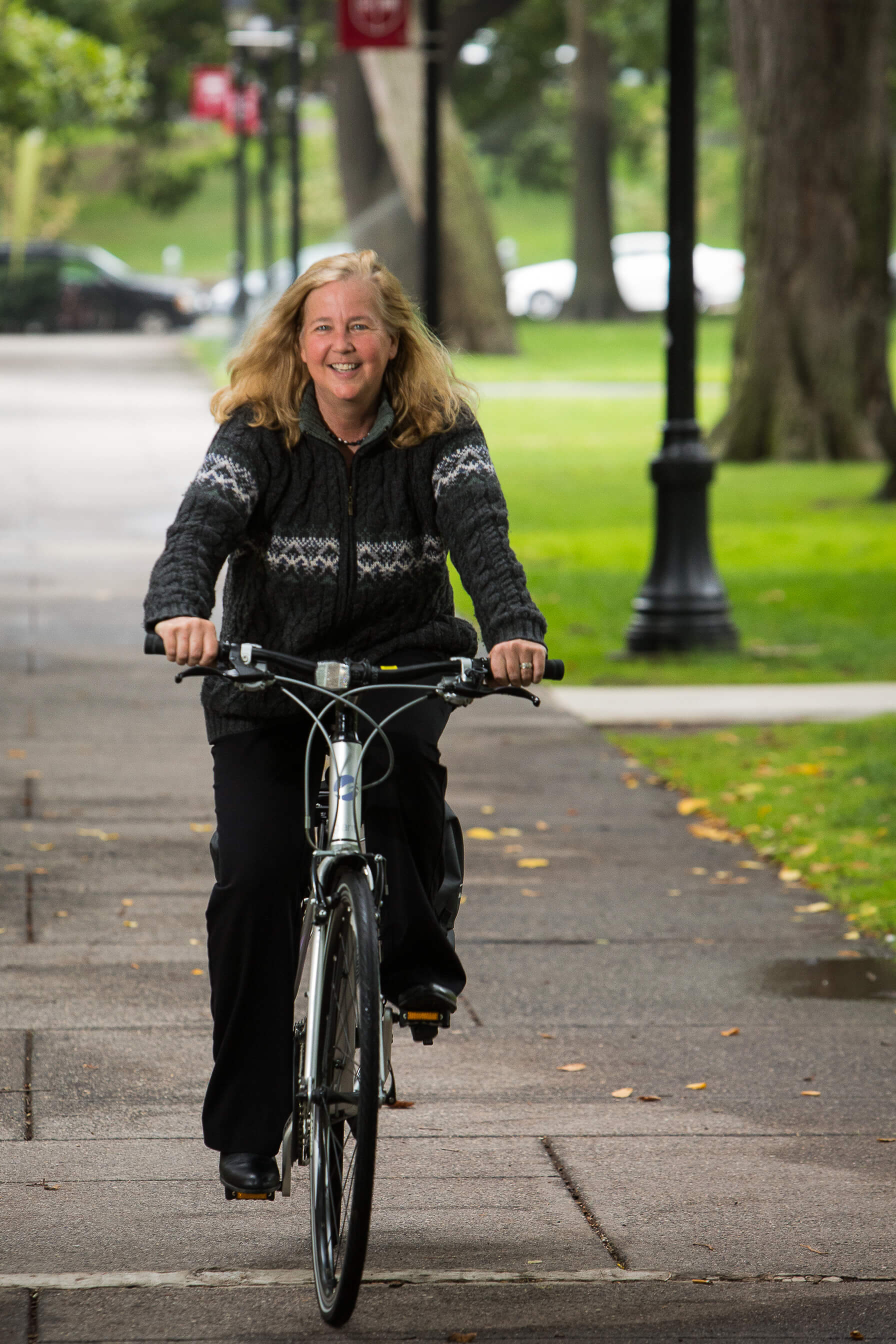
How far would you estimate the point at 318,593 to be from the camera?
13.7 feet

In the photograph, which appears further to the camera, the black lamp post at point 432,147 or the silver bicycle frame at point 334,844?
the black lamp post at point 432,147

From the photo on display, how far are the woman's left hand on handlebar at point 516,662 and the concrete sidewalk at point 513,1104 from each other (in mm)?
1071

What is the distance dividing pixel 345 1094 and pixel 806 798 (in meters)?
4.87

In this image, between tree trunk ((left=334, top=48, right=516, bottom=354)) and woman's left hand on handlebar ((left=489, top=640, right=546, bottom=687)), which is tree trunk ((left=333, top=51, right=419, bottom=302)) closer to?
tree trunk ((left=334, top=48, right=516, bottom=354))

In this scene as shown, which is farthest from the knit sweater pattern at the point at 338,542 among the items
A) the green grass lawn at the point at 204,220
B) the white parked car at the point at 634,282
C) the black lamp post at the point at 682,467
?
the green grass lawn at the point at 204,220

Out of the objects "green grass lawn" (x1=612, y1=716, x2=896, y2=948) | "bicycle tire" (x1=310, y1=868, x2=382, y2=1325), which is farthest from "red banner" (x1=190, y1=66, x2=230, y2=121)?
"bicycle tire" (x1=310, y1=868, x2=382, y2=1325)

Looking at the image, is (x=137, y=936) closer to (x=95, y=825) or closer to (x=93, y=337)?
(x=95, y=825)

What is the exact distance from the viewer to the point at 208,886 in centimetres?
714

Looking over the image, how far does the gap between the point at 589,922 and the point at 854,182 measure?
1777 centimetres

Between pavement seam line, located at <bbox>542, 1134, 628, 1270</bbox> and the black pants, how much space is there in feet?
2.06

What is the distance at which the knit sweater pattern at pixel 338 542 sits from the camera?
4.12 meters

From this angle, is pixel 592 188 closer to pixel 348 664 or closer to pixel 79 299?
pixel 79 299

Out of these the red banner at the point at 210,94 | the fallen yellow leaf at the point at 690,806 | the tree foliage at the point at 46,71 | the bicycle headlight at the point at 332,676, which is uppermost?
the red banner at the point at 210,94

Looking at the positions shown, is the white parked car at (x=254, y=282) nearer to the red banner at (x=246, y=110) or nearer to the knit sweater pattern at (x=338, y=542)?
the red banner at (x=246, y=110)
